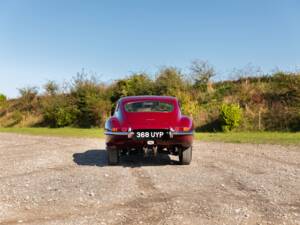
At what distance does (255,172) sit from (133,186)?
2730 mm

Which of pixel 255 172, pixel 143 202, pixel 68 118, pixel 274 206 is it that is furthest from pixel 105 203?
pixel 68 118

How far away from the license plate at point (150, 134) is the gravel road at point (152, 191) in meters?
0.69

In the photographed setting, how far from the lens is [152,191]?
6.14 meters

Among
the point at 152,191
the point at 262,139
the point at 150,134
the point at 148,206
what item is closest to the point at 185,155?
the point at 150,134

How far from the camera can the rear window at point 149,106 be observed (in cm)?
955

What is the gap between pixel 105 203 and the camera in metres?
5.35

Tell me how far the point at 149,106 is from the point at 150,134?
1192 millimetres

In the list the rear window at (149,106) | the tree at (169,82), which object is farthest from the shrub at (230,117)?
the rear window at (149,106)

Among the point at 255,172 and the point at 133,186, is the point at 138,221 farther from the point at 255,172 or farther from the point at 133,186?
the point at 255,172

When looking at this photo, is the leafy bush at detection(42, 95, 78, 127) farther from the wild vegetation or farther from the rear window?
→ the rear window

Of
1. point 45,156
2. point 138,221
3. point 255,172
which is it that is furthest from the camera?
point 45,156

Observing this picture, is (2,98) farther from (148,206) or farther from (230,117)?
A: (148,206)

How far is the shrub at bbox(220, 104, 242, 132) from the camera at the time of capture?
74.1 ft

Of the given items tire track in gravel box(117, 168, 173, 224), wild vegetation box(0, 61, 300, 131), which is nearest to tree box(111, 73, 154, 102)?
wild vegetation box(0, 61, 300, 131)
